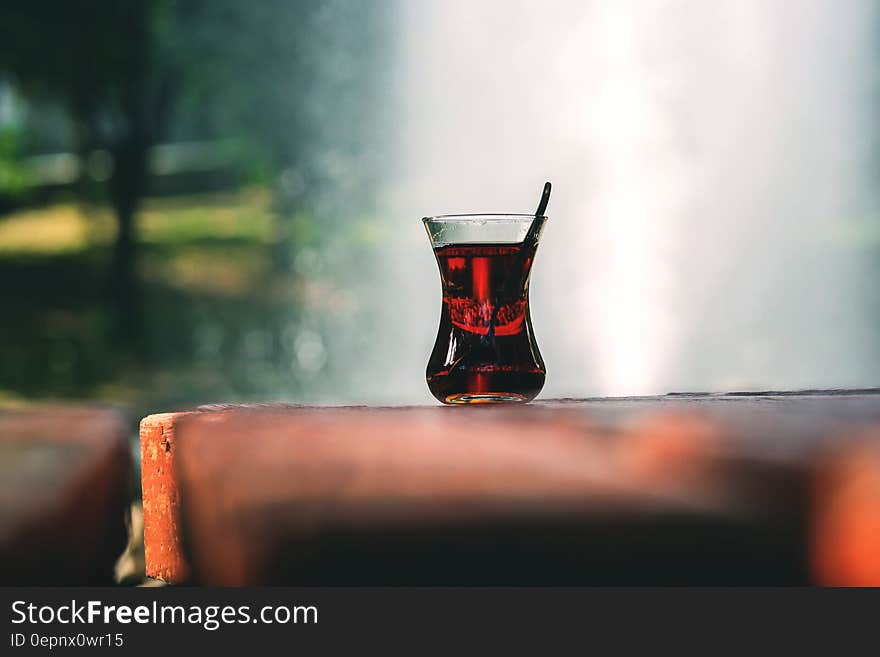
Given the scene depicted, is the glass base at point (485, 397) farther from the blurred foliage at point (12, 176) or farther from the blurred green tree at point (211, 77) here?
the blurred foliage at point (12, 176)

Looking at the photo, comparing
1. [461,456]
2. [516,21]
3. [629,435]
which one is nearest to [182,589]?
[461,456]

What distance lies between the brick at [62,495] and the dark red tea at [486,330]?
28 cm

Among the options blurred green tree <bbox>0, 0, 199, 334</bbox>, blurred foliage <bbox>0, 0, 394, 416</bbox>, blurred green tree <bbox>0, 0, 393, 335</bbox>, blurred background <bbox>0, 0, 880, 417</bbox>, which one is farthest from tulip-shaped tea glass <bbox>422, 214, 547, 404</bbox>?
blurred green tree <bbox>0, 0, 199, 334</bbox>

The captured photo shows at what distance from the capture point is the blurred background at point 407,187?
719cm

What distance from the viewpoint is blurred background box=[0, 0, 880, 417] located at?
7.19 m

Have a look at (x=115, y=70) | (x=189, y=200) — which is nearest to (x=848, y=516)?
(x=115, y=70)

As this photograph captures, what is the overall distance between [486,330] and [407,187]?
741 cm

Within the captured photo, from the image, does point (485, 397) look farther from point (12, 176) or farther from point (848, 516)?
point (12, 176)

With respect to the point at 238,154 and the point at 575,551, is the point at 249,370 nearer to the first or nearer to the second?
the point at 238,154

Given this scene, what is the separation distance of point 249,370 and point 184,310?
88 centimetres

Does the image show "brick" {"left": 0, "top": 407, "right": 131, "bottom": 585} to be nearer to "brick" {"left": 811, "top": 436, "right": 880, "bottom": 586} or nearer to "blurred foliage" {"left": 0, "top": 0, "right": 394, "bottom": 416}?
"brick" {"left": 811, "top": 436, "right": 880, "bottom": 586}

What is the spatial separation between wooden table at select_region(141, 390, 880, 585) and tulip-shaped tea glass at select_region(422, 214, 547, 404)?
14cm

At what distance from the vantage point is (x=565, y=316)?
730cm

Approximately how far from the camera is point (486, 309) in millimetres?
1001
